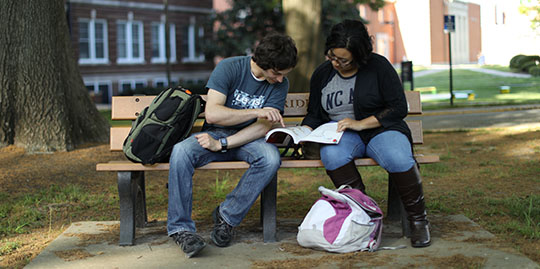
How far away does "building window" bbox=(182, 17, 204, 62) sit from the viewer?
32844 millimetres

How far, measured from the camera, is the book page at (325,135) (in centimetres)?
438

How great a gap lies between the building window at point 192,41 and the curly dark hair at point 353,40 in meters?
28.9

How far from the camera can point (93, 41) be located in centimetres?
2855

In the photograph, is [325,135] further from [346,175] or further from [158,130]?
[158,130]

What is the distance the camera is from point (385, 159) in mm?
4289

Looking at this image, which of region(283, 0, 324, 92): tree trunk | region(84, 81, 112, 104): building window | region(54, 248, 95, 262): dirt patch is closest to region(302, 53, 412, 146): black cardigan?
region(54, 248, 95, 262): dirt patch

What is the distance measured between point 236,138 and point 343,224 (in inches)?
35.9

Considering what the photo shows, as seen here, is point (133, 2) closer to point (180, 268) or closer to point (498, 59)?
point (180, 268)

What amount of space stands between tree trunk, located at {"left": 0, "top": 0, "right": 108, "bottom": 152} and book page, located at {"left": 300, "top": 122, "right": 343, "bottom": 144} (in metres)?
4.54

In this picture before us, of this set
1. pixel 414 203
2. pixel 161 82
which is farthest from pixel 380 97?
pixel 161 82

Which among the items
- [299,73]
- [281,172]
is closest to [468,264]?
[281,172]

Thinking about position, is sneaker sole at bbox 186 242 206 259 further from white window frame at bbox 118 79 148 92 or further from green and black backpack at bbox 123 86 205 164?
white window frame at bbox 118 79 148 92

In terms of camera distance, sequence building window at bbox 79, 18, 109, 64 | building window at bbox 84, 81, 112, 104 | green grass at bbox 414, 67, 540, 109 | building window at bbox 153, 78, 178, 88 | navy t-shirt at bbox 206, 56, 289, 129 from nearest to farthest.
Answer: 1. navy t-shirt at bbox 206, 56, 289, 129
2. green grass at bbox 414, 67, 540, 109
3. building window at bbox 84, 81, 112, 104
4. building window at bbox 79, 18, 109, 64
5. building window at bbox 153, 78, 178, 88

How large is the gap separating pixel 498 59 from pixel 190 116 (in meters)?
50.3
